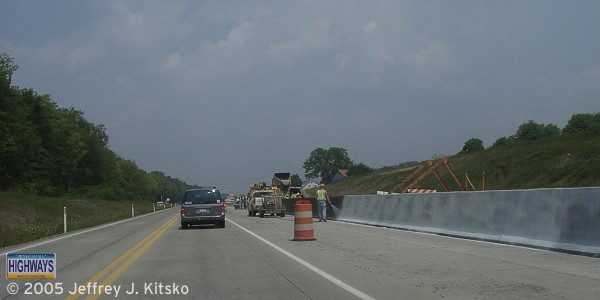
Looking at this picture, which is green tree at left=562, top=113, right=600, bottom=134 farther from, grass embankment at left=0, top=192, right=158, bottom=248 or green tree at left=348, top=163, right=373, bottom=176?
grass embankment at left=0, top=192, right=158, bottom=248

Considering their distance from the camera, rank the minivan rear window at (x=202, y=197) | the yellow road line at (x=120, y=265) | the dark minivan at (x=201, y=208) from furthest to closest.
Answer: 1. the minivan rear window at (x=202, y=197)
2. the dark minivan at (x=201, y=208)
3. the yellow road line at (x=120, y=265)

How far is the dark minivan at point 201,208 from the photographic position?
88.7 ft

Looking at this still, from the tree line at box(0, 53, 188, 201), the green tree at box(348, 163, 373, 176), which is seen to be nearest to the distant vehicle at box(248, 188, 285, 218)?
the tree line at box(0, 53, 188, 201)

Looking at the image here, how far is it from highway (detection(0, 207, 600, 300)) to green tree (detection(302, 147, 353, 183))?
156 m

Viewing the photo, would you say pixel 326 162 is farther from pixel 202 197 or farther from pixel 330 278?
pixel 330 278

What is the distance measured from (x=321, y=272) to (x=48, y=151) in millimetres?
94088

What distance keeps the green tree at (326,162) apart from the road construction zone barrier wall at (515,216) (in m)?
150

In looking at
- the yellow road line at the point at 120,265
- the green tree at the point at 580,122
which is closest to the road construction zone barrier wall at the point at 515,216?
the yellow road line at the point at 120,265

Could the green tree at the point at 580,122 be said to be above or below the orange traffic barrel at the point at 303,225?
above

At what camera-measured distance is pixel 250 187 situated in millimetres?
55875

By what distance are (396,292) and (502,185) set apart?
2045 inches

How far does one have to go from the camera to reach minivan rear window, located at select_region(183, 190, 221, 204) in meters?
27.2

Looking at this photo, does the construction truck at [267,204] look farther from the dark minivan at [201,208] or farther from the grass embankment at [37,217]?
the dark minivan at [201,208]

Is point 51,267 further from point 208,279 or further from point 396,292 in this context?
point 396,292
